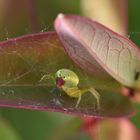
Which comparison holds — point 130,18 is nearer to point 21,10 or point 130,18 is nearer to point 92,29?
point 21,10

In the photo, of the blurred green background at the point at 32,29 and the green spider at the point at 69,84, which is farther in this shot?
the blurred green background at the point at 32,29

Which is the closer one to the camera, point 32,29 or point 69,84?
point 69,84

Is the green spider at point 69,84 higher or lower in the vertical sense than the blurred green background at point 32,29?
higher

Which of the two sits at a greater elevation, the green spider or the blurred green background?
the green spider

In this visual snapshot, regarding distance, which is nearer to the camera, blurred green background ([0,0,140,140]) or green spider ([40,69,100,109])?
green spider ([40,69,100,109])

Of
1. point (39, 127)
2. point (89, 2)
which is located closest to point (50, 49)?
point (89, 2)
